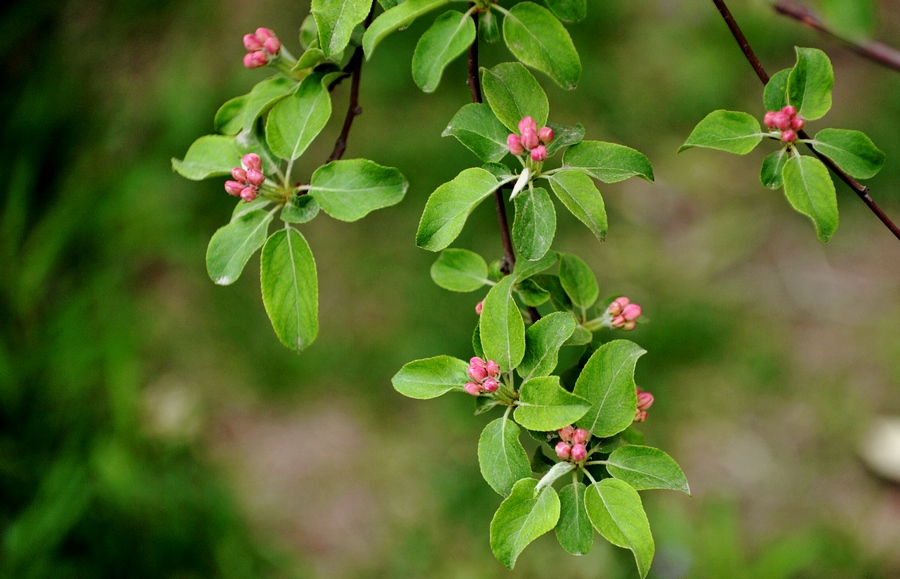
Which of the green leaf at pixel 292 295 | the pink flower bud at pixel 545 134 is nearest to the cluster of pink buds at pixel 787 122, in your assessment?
the pink flower bud at pixel 545 134

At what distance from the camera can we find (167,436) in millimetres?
2643

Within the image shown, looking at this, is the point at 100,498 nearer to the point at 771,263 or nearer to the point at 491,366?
the point at 491,366

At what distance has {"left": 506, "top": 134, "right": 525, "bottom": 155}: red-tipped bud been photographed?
89 centimetres

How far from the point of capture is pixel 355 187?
978 millimetres

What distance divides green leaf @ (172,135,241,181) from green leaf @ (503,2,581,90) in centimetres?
40

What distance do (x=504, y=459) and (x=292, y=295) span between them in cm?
33

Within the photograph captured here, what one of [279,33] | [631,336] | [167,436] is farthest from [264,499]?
[279,33]

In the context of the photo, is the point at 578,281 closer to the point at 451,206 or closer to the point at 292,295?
the point at 451,206

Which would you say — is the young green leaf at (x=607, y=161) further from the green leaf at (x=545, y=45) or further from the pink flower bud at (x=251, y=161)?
the pink flower bud at (x=251, y=161)

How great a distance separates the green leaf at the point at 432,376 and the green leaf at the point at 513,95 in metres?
0.29

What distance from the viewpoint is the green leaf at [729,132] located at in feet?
2.92

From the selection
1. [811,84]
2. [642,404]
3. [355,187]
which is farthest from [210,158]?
[811,84]

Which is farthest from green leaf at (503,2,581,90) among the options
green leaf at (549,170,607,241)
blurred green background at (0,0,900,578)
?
blurred green background at (0,0,900,578)

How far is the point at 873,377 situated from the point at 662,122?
124 centimetres
